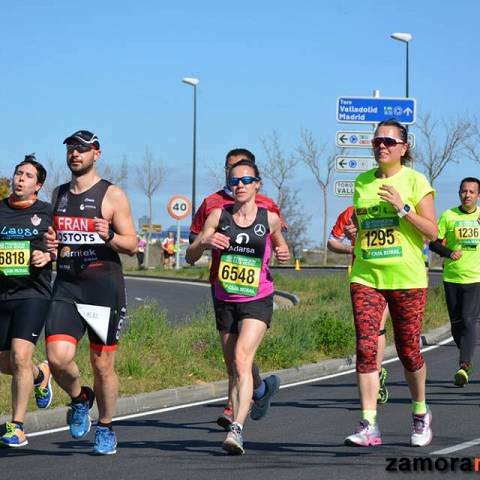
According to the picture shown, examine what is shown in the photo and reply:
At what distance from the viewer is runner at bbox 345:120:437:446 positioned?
8109 millimetres

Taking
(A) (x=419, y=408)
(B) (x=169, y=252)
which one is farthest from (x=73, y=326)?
(B) (x=169, y=252)

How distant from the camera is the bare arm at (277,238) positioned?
28.1 ft

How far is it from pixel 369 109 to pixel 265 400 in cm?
1449

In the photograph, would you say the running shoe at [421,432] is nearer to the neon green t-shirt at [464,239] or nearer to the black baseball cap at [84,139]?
the black baseball cap at [84,139]

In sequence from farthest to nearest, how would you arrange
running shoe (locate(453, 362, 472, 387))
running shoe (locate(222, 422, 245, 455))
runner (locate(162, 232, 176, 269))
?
runner (locate(162, 232, 176, 269)) < running shoe (locate(453, 362, 472, 387)) < running shoe (locate(222, 422, 245, 455))

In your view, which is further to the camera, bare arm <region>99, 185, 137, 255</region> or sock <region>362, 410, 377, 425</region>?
sock <region>362, 410, 377, 425</region>

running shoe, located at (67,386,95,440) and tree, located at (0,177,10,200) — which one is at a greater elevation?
tree, located at (0,177,10,200)

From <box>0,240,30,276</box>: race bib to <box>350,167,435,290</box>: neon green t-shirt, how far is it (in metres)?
2.34

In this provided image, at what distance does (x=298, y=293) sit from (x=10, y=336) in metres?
19.8

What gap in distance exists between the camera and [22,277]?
8734mm

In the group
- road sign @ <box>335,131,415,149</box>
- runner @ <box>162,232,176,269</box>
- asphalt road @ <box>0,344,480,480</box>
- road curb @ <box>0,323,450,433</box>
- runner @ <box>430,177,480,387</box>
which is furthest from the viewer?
runner @ <box>162,232,176,269</box>

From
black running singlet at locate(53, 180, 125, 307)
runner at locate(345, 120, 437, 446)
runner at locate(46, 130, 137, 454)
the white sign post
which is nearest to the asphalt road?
runner at locate(345, 120, 437, 446)

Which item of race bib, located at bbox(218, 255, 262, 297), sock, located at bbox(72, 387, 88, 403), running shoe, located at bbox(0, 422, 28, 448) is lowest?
running shoe, located at bbox(0, 422, 28, 448)

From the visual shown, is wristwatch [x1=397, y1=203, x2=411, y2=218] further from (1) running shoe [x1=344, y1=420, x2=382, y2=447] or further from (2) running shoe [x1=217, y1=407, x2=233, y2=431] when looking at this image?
(2) running shoe [x1=217, y1=407, x2=233, y2=431]
